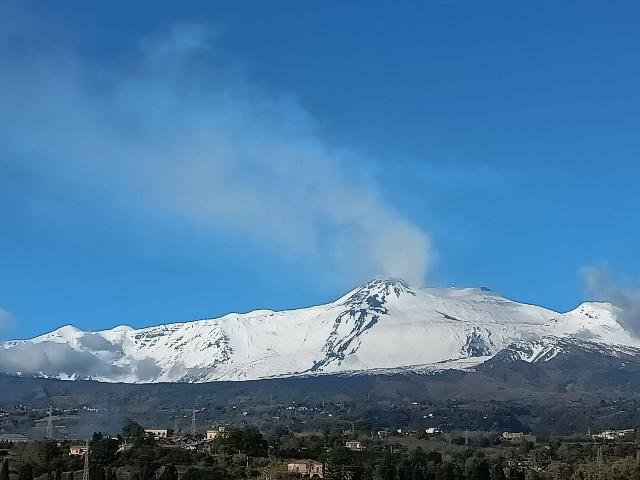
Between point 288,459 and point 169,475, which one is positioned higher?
point 288,459

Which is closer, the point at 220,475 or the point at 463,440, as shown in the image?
the point at 220,475

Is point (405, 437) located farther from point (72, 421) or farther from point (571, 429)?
point (72, 421)

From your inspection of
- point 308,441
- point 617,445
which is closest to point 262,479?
point 308,441

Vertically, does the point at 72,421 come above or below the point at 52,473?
above

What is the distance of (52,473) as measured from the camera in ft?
271

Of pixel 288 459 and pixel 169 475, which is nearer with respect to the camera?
pixel 169 475

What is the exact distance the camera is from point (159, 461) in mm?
92688

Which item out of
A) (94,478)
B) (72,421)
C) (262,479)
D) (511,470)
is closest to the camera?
(94,478)

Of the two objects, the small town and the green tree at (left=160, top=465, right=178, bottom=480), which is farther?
the small town

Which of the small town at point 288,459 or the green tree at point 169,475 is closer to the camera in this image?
the green tree at point 169,475

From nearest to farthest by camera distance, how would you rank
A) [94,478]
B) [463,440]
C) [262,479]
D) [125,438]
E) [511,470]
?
[94,478] < [262,479] < [511,470] < [125,438] < [463,440]

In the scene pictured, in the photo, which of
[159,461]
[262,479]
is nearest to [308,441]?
[159,461]

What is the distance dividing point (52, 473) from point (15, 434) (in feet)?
249

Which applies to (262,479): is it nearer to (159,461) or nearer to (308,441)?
(159,461)
